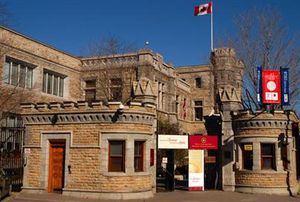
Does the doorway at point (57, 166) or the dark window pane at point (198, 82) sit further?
the dark window pane at point (198, 82)

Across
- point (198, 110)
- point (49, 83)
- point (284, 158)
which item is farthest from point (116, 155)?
point (198, 110)

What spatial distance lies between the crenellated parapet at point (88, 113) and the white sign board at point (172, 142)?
1.36m

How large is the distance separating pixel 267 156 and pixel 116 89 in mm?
18005

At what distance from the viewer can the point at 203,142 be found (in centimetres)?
2352

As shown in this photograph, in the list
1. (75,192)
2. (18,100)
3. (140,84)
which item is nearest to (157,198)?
(75,192)

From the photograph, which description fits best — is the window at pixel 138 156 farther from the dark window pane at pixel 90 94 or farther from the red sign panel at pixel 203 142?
the dark window pane at pixel 90 94

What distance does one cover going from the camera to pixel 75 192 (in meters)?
20.5

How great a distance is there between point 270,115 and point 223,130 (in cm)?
273

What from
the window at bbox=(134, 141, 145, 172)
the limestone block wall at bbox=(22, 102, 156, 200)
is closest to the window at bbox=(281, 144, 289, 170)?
the limestone block wall at bbox=(22, 102, 156, 200)

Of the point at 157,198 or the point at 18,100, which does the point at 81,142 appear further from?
the point at 18,100

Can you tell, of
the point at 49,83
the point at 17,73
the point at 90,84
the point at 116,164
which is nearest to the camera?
the point at 116,164

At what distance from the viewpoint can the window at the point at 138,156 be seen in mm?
20761

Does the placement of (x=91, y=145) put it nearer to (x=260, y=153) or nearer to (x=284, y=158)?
(x=260, y=153)

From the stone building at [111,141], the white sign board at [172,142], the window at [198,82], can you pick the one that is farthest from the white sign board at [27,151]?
the window at [198,82]
